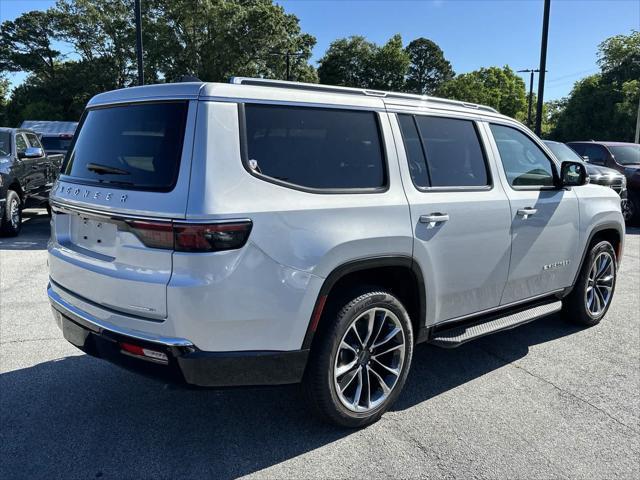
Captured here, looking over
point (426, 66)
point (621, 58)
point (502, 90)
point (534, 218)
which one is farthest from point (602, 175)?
point (426, 66)

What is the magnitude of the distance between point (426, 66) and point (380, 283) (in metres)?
79.7

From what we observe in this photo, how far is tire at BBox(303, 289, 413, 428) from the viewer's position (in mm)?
2943

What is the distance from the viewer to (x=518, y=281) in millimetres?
4082

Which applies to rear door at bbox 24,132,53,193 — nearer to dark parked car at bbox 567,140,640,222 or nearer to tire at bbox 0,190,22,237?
tire at bbox 0,190,22,237

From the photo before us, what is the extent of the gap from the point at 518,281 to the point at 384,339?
1.40 m

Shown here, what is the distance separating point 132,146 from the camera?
2875mm

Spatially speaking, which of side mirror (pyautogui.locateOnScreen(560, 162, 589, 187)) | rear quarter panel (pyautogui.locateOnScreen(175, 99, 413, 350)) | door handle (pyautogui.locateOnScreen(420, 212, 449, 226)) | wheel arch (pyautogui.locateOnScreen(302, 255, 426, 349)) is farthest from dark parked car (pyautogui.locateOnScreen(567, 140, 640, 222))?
rear quarter panel (pyautogui.locateOnScreen(175, 99, 413, 350))

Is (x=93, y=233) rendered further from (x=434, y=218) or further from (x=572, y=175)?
(x=572, y=175)

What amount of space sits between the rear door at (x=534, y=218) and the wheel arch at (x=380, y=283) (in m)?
0.97

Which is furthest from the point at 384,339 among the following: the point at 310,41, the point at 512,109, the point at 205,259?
the point at 512,109

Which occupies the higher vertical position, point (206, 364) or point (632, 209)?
point (632, 209)

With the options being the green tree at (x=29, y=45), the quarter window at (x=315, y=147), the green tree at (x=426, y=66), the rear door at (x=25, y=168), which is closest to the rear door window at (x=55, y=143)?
the rear door at (x=25, y=168)

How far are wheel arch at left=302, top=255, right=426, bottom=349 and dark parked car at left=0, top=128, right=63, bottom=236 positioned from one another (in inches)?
291

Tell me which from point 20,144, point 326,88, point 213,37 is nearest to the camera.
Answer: point 326,88
